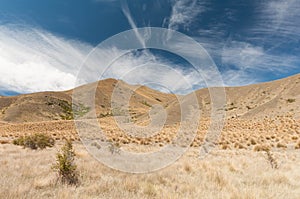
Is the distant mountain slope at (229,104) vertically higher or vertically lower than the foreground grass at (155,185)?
higher

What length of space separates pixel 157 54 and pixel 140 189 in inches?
255

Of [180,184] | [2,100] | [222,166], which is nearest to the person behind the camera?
[180,184]

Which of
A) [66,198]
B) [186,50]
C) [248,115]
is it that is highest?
[248,115]

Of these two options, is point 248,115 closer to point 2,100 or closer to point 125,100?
point 125,100

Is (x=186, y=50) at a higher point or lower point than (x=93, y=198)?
higher

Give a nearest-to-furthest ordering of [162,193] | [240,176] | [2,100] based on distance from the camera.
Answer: [162,193] < [240,176] < [2,100]

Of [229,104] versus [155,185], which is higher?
[229,104]

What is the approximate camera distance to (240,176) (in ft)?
25.3

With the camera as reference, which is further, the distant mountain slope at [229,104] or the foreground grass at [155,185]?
the distant mountain slope at [229,104]

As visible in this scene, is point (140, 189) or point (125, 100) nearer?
point (140, 189)

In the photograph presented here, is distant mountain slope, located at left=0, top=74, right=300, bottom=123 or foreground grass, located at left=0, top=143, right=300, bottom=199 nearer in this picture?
foreground grass, located at left=0, top=143, right=300, bottom=199

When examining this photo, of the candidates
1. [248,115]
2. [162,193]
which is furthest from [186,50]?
[248,115]

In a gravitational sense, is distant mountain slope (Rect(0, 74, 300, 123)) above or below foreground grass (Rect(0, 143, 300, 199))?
above

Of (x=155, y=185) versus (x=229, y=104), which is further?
(x=229, y=104)
